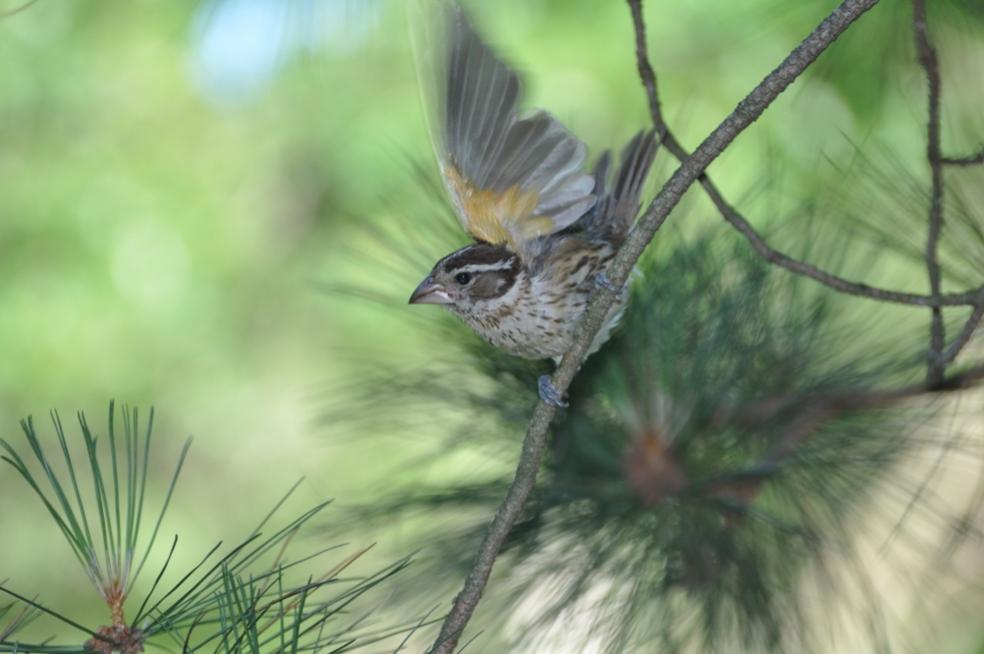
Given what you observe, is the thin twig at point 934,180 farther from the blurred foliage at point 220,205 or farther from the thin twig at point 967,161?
the blurred foliage at point 220,205

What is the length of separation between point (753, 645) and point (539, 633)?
0.47 ft

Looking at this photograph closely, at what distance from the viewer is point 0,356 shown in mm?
2086

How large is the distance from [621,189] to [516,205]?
0.13 meters

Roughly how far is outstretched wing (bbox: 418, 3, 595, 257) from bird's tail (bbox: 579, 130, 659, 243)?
76 millimetres

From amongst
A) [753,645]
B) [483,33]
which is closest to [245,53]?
[483,33]

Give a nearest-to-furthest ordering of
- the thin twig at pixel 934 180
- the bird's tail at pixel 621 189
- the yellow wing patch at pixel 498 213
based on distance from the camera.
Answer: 1. the thin twig at pixel 934 180
2. the yellow wing patch at pixel 498 213
3. the bird's tail at pixel 621 189

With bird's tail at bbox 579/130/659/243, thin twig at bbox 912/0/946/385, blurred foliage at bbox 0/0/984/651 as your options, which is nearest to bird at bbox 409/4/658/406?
bird's tail at bbox 579/130/659/243

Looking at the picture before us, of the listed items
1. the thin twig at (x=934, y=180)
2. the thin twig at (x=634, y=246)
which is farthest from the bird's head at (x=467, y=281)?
the thin twig at (x=934, y=180)

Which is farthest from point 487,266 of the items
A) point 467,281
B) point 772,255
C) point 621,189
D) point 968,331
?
point 968,331

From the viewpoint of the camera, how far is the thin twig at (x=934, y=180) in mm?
724

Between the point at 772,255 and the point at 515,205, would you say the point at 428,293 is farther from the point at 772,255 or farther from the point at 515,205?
the point at 772,255

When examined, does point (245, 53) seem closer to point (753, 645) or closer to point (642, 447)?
point (642, 447)

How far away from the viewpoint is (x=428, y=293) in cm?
94

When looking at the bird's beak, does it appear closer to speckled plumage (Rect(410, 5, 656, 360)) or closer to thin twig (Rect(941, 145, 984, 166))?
speckled plumage (Rect(410, 5, 656, 360))
